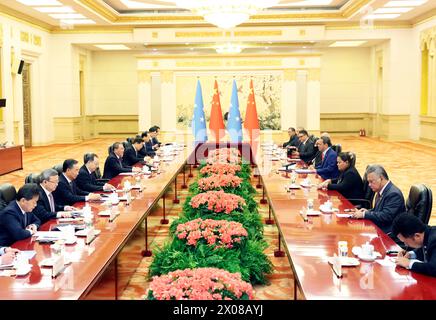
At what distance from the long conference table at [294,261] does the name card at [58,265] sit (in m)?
0.03

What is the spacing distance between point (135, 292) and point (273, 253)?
185 centimetres

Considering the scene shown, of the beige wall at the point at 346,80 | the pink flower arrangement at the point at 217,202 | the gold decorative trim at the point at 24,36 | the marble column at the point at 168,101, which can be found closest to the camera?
the pink flower arrangement at the point at 217,202

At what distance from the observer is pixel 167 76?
18.1 metres

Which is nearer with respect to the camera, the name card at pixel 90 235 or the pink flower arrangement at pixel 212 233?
the name card at pixel 90 235

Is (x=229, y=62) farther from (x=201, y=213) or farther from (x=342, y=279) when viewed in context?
(x=342, y=279)

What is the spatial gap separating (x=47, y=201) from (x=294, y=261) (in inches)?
110

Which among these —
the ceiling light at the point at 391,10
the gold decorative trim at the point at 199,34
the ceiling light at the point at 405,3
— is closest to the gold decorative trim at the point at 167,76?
the gold decorative trim at the point at 199,34

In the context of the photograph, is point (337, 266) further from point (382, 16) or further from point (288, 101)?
point (382, 16)

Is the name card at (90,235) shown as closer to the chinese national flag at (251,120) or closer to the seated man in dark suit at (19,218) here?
the seated man in dark suit at (19,218)

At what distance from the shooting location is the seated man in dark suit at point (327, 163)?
812cm

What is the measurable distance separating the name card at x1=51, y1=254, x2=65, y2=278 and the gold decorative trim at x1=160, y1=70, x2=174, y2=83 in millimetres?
14889

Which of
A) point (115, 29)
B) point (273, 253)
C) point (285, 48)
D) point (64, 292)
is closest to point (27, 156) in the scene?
point (115, 29)

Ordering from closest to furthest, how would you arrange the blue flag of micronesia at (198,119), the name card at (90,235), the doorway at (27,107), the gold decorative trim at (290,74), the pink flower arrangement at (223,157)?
the name card at (90,235) < the pink flower arrangement at (223,157) < the blue flag of micronesia at (198,119) < the gold decorative trim at (290,74) < the doorway at (27,107)

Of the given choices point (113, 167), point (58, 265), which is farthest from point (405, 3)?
point (58, 265)
